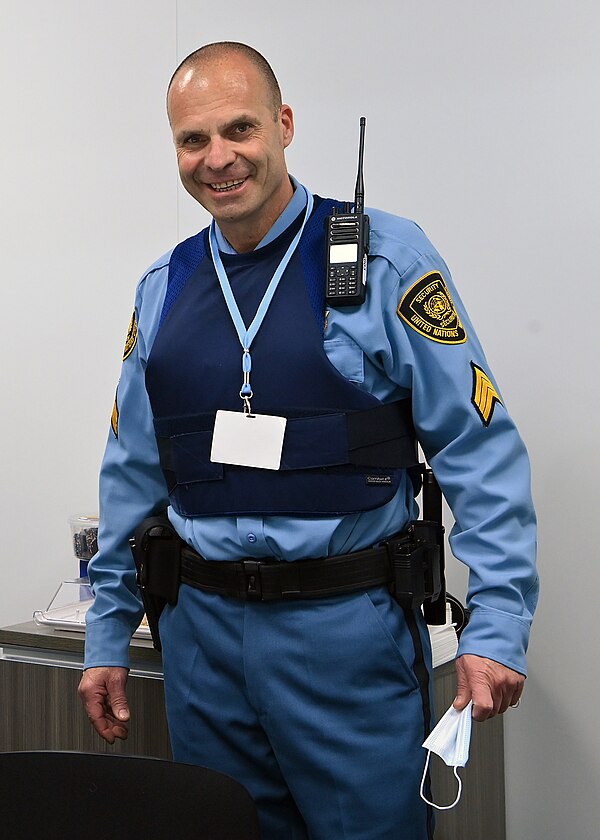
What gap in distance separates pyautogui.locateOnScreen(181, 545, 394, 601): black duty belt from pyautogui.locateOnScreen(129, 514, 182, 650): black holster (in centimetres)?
13

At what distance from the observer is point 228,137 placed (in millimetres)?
1407

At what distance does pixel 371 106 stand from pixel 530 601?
1.19m

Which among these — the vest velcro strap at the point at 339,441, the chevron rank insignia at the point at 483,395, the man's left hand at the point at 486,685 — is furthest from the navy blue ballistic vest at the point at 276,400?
the man's left hand at the point at 486,685

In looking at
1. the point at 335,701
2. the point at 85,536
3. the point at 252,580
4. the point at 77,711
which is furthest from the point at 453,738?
the point at 85,536

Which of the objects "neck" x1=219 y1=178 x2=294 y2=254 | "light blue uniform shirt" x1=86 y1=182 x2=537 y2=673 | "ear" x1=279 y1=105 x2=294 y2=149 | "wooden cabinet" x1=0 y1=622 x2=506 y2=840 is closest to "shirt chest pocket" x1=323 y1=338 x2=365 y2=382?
"light blue uniform shirt" x1=86 y1=182 x2=537 y2=673

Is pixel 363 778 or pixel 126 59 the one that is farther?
pixel 126 59

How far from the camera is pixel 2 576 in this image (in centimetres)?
250

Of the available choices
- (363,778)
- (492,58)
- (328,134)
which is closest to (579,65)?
(492,58)

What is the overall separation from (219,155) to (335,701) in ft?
2.45

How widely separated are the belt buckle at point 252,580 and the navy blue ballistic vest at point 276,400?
0.23 feet

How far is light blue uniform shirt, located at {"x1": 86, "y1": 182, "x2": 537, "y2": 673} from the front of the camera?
129 cm

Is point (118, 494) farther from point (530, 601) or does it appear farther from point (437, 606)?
point (530, 601)

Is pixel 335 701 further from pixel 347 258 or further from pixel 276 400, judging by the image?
pixel 347 258

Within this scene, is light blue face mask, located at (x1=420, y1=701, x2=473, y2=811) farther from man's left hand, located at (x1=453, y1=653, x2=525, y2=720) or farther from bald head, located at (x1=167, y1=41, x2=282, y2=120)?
bald head, located at (x1=167, y1=41, x2=282, y2=120)
